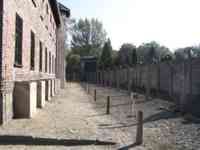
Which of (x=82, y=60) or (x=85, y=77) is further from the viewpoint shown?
(x=82, y=60)

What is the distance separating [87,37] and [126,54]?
24.7 meters

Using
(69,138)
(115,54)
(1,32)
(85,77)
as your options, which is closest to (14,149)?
(69,138)

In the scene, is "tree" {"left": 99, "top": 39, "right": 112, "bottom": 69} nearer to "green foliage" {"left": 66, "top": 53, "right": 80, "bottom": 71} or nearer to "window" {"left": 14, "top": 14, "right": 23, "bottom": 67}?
"green foliage" {"left": 66, "top": 53, "right": 80, "bottom": 71}

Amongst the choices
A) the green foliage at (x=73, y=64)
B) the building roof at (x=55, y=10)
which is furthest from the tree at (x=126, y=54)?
the building roof at (x=55, y=10)

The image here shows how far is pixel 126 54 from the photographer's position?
65500mm

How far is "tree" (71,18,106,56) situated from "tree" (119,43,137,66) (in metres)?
15.5

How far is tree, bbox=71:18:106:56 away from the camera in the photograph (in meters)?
84.4

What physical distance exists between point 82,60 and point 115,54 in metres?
9.53

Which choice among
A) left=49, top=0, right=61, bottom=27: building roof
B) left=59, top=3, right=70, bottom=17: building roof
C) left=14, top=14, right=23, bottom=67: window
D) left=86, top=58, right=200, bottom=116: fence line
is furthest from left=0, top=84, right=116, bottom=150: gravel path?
left=59, top=3, right=70, bottom=17: building roof

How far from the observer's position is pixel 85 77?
198 feet

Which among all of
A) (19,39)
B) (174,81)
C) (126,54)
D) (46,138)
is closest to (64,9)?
(174,81)

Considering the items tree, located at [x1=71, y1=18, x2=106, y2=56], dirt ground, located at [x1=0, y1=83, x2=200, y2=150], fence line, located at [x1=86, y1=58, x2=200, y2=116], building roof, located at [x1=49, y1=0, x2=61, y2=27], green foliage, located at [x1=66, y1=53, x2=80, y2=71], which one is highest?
tree, located at [x1=71, y1=18, x2=106, y2=56]

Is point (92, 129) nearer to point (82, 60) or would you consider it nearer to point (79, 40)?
point (82, 60)

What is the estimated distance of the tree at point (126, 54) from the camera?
61075 mm
